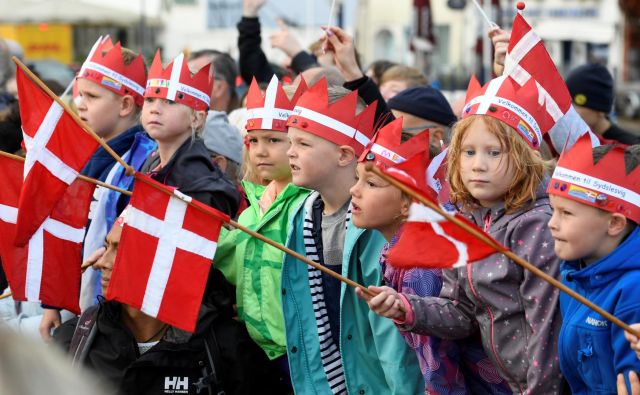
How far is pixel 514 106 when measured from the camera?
3.95m

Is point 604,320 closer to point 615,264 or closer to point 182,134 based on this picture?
point 615,264

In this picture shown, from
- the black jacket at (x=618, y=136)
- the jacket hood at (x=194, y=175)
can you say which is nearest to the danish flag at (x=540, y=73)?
the jacket hood at (x=194, y=175)

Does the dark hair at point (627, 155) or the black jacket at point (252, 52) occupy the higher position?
the dark hair at point (627, 155)

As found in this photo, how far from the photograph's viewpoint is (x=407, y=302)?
12.5ft

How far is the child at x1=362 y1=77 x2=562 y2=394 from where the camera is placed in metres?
3.64

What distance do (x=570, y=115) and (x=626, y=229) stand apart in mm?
1092

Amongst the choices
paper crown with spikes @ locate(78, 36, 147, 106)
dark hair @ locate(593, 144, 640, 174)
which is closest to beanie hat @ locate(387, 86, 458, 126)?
paper crown with spikes @ locate(78, 36, 147, 106)

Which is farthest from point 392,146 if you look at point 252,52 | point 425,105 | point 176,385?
point 252,52

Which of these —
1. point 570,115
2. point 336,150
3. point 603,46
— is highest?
point 570,115

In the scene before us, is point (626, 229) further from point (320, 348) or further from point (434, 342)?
point (320, 348)

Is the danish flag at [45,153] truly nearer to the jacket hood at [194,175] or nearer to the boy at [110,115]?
the jacket hood at [194,175]

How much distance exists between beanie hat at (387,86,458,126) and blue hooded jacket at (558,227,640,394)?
8.59ft

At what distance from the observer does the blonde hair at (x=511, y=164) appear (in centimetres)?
379

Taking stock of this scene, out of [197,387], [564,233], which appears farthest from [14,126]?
[564,233]
